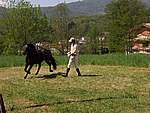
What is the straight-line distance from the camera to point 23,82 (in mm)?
17047

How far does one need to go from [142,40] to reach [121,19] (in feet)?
39.4

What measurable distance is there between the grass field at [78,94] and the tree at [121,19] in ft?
143

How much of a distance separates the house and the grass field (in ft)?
177

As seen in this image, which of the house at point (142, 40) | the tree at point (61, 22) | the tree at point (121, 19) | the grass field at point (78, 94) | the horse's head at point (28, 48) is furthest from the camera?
the tree at point (61, 22)

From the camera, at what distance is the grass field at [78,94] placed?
1052cm

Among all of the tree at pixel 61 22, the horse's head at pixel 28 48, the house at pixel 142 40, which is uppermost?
the horse's head at pixel 28 48

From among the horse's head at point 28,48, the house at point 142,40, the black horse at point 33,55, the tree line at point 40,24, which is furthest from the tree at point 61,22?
the horse's head at point 28,48

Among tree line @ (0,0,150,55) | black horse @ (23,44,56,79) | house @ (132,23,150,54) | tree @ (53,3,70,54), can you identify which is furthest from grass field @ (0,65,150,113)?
tree @ (53,3,70,54)

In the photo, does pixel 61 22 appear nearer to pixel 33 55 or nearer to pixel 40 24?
pixel 40 24

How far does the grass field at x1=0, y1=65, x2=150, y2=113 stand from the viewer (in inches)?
414

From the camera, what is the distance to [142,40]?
240 ft

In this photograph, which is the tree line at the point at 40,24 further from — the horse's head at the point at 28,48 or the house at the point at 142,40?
the horse's head at the point at 28,48

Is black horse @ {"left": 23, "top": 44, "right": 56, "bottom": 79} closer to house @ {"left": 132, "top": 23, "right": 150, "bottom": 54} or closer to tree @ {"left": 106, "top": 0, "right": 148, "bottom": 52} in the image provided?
tree @ {"left": 106, "top": 0, "right": 148, "bottom": 52}

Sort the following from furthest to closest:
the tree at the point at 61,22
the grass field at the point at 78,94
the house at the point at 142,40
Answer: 1. the tree at the point at 61,22
2. the house at the point at 142,40
3. the grass field at the point at 78,94
